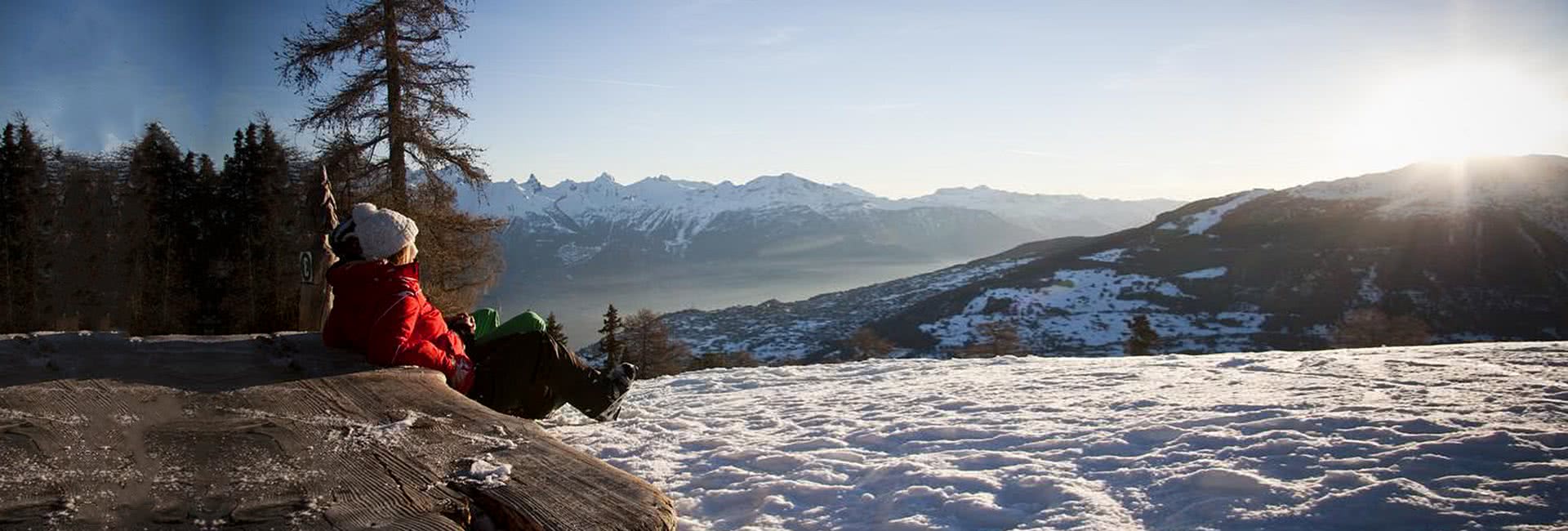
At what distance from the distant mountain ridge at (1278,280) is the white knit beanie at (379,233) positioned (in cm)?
11021

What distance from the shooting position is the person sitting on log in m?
3.98

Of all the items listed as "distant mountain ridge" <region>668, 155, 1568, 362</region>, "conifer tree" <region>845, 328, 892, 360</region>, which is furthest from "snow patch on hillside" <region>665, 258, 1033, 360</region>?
"conifer tree" <region>845, 328, 892, 360</region>

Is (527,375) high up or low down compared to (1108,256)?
up

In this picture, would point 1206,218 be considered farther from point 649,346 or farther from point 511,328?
point 511,328

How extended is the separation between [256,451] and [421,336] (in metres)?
1.42

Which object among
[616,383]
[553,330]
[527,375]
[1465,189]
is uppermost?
[1465,189]

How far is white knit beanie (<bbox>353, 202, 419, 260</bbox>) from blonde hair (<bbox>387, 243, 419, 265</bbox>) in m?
0.03

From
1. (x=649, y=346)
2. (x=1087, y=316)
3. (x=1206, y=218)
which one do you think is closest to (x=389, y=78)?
(x=649, y=346)

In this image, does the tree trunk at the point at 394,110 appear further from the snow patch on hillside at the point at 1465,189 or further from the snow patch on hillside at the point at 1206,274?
the snow patch on hillside at the point at 1465,189

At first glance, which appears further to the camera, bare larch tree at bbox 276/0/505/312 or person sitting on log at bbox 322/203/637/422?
bare larch tree at bbox 276/0/505/312

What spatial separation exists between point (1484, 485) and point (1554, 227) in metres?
194

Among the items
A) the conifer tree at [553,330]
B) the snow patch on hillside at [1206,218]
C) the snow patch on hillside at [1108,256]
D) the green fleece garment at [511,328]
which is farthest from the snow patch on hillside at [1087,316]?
the green fleece garment at [511,328]

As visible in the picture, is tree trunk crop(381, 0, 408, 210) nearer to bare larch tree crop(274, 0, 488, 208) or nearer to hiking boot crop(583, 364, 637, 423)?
bare larch tree crop(274, 0, 488, 208)

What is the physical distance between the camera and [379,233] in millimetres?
4062
